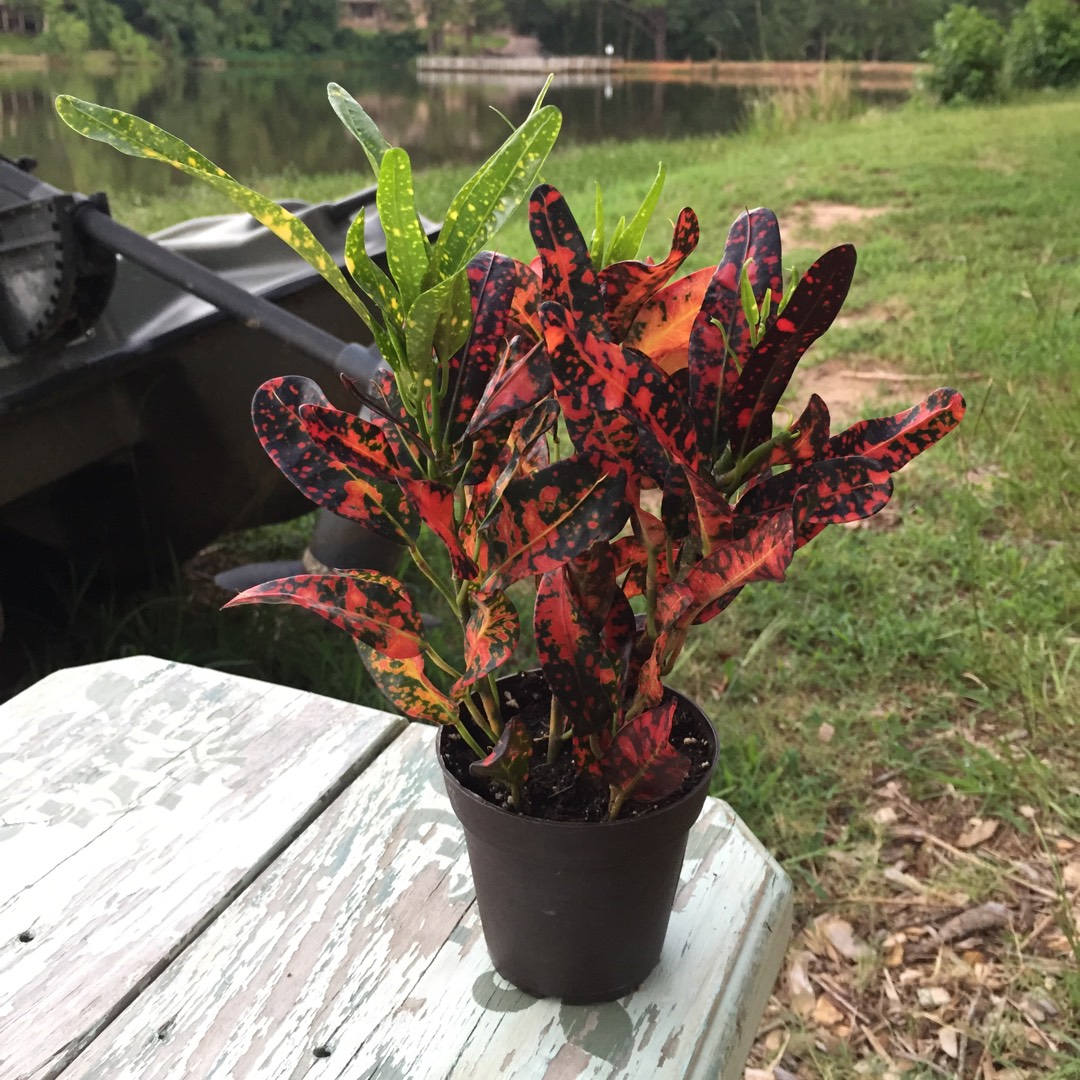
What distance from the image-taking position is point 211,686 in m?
1.01

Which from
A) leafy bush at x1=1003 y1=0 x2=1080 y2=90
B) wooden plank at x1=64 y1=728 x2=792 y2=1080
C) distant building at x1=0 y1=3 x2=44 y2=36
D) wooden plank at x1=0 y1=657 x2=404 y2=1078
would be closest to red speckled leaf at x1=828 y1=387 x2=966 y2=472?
wooden plank at x1=64 y1=728 x2=792 y2=1080

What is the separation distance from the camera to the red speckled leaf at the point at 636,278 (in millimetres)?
531

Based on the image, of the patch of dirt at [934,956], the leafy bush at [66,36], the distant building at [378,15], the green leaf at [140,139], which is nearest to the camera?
the green leaf at [140,139]

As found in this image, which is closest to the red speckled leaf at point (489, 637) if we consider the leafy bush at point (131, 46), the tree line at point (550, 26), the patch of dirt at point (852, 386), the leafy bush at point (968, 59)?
the patch of dirt at point (852, 386)

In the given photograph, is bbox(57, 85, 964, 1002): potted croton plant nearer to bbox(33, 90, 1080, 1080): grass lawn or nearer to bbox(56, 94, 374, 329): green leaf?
bbox(56, 94, 374, 329): green leaf

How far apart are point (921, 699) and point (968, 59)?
378 inches

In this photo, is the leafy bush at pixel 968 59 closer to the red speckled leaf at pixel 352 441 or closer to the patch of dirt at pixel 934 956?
the patch of dirt at pixel 934 956

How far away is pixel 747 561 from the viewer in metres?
0.48

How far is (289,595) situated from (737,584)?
24 centimetres

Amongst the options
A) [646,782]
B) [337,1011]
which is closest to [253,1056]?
[337,1011]

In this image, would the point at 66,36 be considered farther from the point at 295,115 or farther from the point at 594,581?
the point at 594,581

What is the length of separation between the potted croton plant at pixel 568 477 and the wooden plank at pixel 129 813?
28cm

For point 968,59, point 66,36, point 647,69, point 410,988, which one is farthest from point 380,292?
point 647,69

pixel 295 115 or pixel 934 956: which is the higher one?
pixel 934 956
